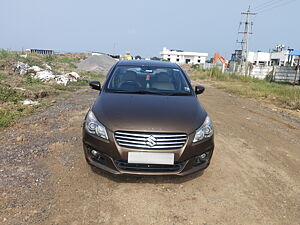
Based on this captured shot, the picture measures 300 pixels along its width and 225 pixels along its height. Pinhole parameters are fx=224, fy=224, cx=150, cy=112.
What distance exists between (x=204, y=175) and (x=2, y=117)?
170 inches

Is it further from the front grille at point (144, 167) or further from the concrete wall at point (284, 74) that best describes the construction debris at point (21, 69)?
the concrete wall at point (284, 74)

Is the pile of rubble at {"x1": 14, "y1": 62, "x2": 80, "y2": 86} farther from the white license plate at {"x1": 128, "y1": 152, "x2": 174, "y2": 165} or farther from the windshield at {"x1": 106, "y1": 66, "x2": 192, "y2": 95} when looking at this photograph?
the white license plate at {"x1": 128, "y1": 152, "x2": 174, "y2": 165}

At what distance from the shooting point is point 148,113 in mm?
2625

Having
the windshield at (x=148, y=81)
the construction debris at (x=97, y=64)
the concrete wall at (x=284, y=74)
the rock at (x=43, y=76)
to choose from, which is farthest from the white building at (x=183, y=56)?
the windshield at (x=148, y=81)

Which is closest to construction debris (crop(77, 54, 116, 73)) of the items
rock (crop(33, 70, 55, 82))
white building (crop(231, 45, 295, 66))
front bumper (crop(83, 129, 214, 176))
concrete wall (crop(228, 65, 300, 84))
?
rock (crop(33, 70, 55, 82))

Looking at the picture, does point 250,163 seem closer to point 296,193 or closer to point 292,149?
point 296,193

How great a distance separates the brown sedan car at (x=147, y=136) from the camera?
2.37 m

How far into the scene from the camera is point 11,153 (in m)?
3.41

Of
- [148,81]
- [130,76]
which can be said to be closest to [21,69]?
→ [130,76]

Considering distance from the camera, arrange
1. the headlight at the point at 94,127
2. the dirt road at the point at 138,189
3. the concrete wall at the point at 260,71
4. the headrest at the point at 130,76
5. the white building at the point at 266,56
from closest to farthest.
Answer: the dirt road at the point at 138,189 < the headlight at the point at 94,127 < the headrest at the point at 130,76 < the concrete wall at the point at 260,71 < the white building at the point at 266,56

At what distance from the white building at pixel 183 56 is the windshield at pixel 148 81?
79357 mm

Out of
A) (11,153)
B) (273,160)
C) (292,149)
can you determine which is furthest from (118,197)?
(292,149)

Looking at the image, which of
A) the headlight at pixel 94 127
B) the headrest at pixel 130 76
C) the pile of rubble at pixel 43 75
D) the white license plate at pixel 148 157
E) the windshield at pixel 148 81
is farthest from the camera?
the pile of rubble at pixel 43 75

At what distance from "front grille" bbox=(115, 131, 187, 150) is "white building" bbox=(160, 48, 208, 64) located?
8108 cm
